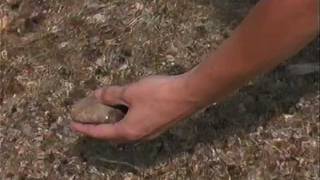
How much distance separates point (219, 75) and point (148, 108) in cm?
19

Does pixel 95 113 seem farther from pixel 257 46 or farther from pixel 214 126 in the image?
pixel 257 46

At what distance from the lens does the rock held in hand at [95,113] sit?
1595 millimetres

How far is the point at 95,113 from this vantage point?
1.61 metres

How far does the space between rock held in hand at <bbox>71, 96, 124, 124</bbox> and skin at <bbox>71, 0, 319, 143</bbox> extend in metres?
0.02

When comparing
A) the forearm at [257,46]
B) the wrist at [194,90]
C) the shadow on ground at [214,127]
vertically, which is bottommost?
the shadow on ground at [214,127]

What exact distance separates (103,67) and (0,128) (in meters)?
0.30

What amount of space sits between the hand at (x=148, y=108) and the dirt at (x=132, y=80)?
0.19 metres

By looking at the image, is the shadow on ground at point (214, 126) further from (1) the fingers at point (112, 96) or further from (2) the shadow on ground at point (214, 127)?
(1) the fingers at point (112, 96)

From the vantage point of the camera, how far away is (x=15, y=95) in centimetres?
189

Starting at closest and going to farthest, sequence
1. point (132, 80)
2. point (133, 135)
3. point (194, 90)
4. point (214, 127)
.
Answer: point (194, 90) → point (133, 135) → point (214, 127) → point (132, 80)

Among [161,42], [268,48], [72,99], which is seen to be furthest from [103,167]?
[268,48]

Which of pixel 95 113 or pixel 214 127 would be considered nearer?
pixel 95 113

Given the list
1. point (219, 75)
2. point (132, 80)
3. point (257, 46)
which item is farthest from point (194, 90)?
point (132, 80)

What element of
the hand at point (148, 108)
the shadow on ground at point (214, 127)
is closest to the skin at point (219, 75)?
the hand at point (148, 108)
